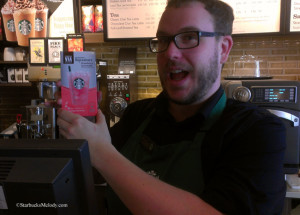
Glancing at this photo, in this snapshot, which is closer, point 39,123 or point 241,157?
point 241,157

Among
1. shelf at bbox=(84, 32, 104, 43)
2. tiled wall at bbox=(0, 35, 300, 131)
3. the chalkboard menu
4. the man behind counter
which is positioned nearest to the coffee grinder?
shelf at bbox=(84, 32, 104, 43)

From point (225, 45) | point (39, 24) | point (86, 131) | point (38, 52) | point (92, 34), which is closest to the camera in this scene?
point (86, 131)

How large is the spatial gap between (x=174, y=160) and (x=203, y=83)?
0.31m

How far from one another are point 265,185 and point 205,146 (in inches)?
9.1

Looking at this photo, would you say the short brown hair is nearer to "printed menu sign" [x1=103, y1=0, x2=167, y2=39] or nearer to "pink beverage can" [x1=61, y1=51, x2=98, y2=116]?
"pink beverage can" [x1=61, y1=51, x2=98, y2=116]

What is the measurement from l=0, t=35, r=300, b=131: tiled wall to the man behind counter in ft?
5.27

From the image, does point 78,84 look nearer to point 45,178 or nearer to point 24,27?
point 45,178

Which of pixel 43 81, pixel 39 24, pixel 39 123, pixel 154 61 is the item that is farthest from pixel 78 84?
pixel 39 24

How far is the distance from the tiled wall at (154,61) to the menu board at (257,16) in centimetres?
11

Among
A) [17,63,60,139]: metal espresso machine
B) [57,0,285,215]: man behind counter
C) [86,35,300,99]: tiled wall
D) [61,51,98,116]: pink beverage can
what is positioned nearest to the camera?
[57,0,285,215]: man behind counter

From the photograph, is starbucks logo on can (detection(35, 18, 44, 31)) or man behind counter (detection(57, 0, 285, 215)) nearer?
man behind counter (detection(57, 0, 285, 215))

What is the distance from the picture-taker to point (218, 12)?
106 cm

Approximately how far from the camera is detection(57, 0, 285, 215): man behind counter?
2.21 feet

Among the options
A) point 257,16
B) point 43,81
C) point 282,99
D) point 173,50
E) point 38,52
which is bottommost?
point 282,99
